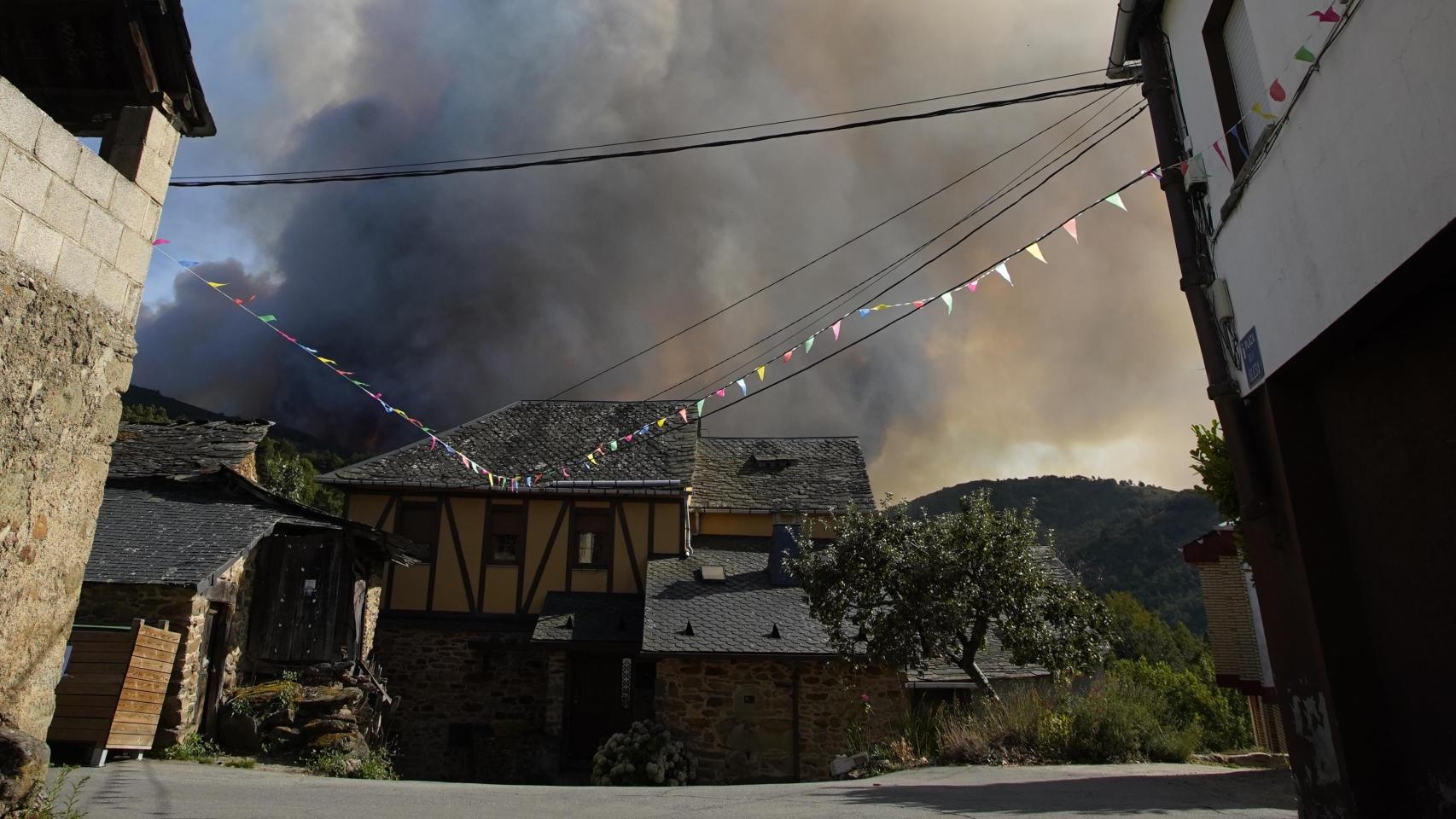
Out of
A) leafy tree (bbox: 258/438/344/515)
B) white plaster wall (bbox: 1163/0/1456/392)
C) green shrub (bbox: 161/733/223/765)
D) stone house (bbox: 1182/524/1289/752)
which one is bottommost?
green shrub (bbox: 161/733/223/765)

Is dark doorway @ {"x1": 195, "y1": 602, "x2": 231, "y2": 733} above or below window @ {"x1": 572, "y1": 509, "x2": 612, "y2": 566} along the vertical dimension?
below

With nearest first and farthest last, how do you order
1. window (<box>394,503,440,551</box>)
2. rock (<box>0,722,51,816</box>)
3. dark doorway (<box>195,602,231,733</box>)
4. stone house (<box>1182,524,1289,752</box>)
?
rock (<box>0,722,51,816</box>), dark doorway (<box>195,602,231,733</box>), stone house (<box>1182,524,1289,752</box>), window (<box>394,503,440,551</box>)

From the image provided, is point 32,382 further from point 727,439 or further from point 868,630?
point 727,439

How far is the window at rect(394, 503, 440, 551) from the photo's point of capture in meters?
17.0

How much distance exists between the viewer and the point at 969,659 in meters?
11.2

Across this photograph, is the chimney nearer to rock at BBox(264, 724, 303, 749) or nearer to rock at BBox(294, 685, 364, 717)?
rock at BBox(294, 685, 364, 717)

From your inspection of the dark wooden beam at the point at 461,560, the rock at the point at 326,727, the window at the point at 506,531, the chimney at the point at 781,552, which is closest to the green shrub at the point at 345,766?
the rock at the point at 326,727

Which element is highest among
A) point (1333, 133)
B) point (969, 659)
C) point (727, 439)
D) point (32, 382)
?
point (727, 439)

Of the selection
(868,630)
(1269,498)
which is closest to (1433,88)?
(1269,498)

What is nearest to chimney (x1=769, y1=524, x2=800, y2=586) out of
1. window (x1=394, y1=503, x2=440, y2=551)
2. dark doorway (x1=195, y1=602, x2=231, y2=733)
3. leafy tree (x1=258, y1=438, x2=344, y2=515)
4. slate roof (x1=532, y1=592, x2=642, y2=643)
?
slate roof (x1=532, y1=592, x2=642, y2=643)

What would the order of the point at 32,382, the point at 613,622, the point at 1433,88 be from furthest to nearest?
1. the point at 613,622
2. the point at 32,382
3. the point at 1433,88

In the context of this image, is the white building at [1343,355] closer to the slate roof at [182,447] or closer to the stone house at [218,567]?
the stone house at [218,567]

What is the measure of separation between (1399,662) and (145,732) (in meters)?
11.2

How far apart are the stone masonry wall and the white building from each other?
19.6ft
